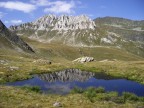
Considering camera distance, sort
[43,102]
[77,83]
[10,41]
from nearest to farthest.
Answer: [43,102]
[77,83]
[10,41]

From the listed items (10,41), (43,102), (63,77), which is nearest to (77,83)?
(63,77)

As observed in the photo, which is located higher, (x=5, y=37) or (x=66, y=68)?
(x=5, y=37)

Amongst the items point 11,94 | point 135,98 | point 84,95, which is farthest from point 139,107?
point 11,94

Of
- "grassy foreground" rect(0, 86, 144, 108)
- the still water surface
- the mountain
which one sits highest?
the mountain

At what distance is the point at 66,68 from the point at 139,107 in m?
69.3

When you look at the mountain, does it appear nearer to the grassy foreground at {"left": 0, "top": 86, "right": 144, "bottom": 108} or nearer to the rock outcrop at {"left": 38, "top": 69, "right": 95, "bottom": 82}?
the rock outcrop at {"left": 38, "top": 69, "right": 95, "bottom": 82}

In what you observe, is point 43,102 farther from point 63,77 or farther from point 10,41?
point 10,41

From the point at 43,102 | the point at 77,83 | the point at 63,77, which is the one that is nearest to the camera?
the point at 43,102

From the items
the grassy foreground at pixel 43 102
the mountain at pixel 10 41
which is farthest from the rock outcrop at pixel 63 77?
the mountain at pixel 10 41

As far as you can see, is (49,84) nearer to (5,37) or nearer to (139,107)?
(139,107)

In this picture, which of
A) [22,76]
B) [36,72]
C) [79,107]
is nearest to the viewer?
[79,107]

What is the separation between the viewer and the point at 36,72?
321ft

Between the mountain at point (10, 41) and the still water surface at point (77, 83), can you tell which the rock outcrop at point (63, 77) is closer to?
the still water surface at point (77, 83)

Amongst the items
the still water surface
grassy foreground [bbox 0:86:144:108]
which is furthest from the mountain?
grassy foreground [bbox 0:86:144:108]
